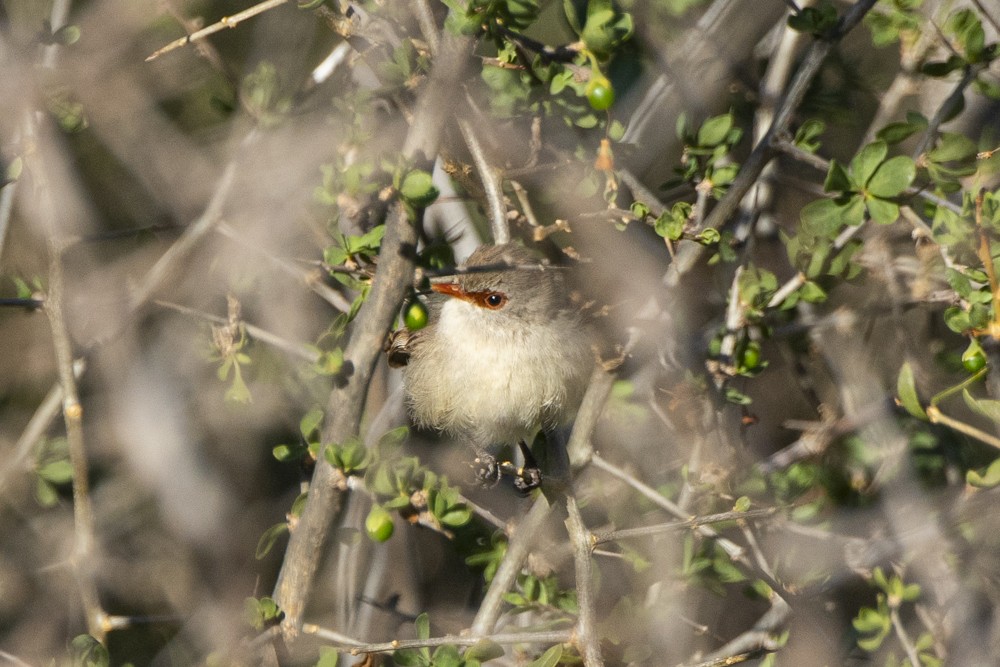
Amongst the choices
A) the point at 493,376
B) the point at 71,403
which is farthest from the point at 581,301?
the point at 71,403

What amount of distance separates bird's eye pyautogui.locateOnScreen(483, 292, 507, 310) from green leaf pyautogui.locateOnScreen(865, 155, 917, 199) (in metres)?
1.60

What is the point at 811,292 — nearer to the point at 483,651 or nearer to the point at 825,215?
the point at 825,215

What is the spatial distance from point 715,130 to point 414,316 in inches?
47.7

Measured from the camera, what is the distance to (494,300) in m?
4.14

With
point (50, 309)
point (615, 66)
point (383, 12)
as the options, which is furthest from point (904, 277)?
point (50, 309)

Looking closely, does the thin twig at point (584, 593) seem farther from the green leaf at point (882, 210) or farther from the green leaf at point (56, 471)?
the green leaf at point (56, 471)

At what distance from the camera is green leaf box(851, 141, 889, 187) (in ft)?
10.00

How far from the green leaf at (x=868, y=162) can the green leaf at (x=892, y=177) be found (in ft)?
0.07

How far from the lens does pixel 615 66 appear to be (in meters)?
4.13

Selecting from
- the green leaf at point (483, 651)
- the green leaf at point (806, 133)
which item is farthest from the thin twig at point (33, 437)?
the green leaf at point (806, 133)

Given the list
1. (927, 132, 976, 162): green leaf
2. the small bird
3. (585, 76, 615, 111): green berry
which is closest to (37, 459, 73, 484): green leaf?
the small bird

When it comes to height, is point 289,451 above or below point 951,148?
below

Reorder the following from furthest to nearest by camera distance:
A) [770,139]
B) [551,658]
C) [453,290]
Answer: [453,290], [770,139], [551,658]

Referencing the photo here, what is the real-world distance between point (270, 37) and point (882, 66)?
3024mm
